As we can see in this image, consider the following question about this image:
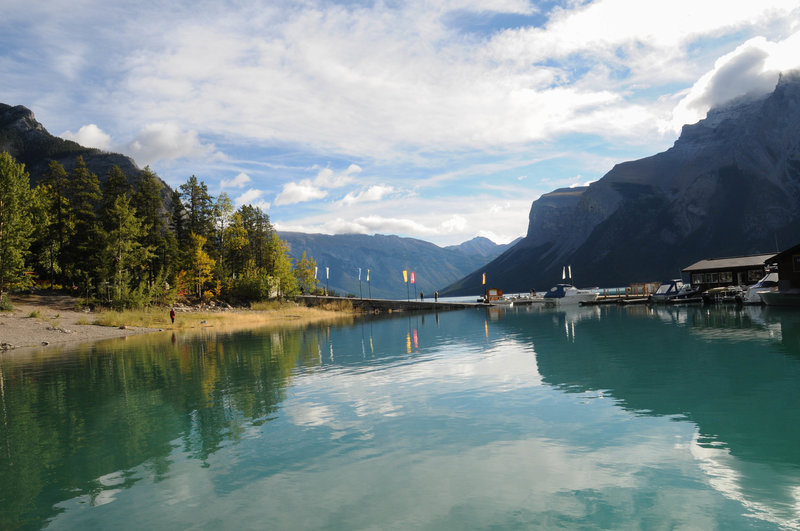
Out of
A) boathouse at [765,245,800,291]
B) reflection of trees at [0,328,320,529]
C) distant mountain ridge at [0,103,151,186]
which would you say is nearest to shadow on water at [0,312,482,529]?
reflection of trees at [0,328,320,529]

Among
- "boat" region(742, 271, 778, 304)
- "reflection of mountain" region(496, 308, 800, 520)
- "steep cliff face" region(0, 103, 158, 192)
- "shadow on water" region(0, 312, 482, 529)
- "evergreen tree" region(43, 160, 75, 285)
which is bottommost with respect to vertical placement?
"reflection of mountain" region(496, 308, 800, 520)

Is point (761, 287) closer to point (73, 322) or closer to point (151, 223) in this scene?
point (73, 322)

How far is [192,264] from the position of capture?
91.6m

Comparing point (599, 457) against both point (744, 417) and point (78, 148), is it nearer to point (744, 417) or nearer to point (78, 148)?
point (744, 417)

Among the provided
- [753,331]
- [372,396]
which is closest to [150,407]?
[372,396]

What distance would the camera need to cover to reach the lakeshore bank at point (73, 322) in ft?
155

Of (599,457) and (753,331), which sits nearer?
(599,457)

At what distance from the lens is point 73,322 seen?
5675cm

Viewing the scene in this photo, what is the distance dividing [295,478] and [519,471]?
494 cm

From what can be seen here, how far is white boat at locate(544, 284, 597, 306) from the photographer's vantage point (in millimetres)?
104431

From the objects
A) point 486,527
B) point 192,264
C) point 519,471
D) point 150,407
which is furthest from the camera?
point 192,264

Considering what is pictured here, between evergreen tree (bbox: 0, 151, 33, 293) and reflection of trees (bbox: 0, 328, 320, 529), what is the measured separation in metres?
25.6

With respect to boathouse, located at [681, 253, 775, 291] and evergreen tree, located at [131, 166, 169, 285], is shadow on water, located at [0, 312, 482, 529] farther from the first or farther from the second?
boathouse, located at [681, 253, 775, 291]

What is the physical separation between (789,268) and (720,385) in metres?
53.2
